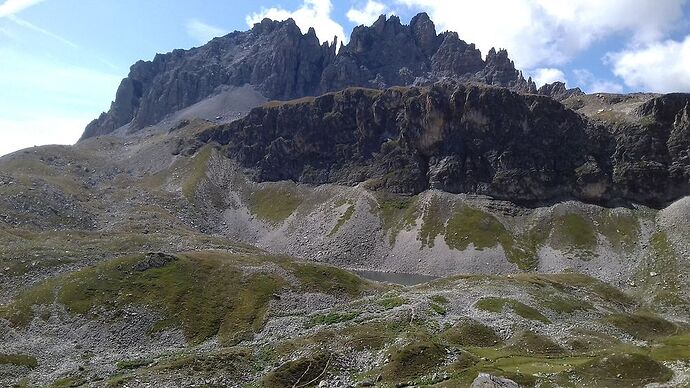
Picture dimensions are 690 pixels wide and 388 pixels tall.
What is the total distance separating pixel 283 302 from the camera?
277 ft

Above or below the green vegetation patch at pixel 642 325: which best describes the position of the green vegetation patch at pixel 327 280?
above

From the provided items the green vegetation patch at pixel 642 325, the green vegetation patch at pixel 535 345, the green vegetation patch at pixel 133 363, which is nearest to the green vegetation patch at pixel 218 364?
the green vegetation patch at pixel 133 363

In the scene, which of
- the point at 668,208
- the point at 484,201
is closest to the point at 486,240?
the point at 484,201

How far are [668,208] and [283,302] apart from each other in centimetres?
14067

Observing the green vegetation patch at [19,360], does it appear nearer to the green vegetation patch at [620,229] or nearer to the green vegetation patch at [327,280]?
the green vegetation patch at [327,280]

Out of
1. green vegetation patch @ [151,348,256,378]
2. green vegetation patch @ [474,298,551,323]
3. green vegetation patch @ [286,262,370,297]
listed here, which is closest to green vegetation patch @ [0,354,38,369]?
green vegetation patch @ [151,348,256,378]

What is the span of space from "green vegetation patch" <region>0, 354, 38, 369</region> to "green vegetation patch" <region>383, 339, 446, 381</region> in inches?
1611

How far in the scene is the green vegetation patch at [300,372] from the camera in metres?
53.5

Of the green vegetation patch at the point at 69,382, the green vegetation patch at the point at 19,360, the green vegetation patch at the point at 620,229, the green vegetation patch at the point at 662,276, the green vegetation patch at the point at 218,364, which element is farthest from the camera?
the green vegetation patch at the point at 620,229

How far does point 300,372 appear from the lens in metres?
55.3

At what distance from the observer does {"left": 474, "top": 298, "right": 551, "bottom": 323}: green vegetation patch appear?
80375 mm

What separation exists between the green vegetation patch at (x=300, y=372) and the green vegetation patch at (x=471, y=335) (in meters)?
17.6

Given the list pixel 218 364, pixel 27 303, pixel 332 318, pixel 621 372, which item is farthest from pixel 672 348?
pixel 27 303

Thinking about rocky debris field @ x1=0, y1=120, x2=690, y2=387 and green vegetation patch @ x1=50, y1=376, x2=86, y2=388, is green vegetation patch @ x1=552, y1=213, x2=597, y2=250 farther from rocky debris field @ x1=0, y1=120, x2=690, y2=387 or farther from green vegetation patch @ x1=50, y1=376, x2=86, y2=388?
green vegetation patch @ x1=50, y1=376, x2=86, y2=388
